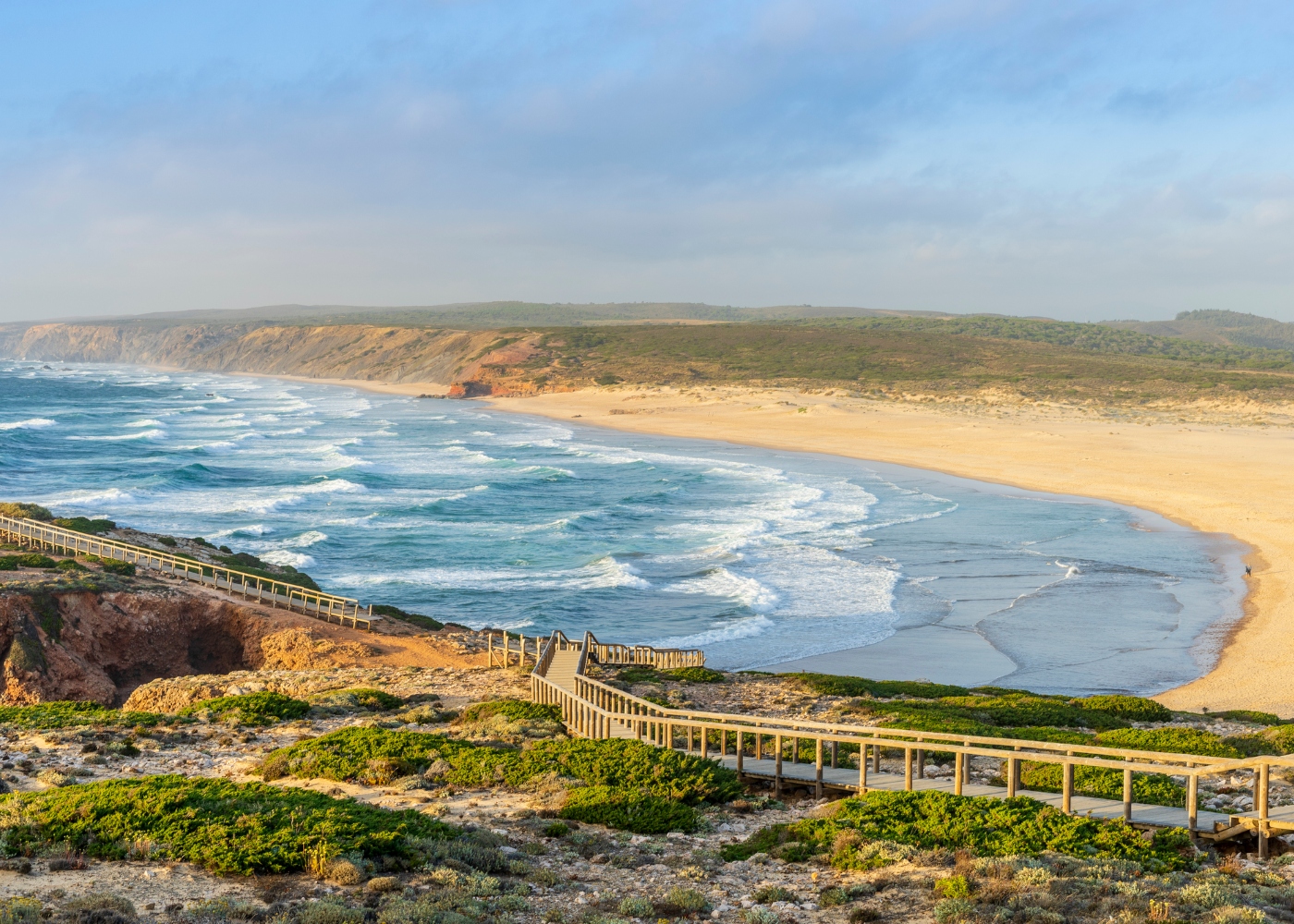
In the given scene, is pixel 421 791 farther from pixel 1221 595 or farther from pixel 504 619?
pixel 1221 595

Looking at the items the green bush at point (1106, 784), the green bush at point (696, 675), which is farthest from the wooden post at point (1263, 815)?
the green bush at point (696, 675)

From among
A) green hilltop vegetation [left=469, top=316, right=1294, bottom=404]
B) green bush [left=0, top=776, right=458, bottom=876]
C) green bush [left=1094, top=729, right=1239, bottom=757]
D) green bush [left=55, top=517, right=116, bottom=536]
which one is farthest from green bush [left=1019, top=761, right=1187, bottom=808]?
green hilltop vegetation [left=469, top=316, right=1294, bottom=404]

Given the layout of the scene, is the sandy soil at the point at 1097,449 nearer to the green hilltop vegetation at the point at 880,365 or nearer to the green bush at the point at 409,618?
the green hilltop vegetation at the point at 880,365

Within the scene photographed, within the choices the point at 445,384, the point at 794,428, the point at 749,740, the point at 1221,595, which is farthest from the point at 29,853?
the point at 445,384

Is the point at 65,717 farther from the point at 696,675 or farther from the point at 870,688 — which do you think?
the point at 870,688

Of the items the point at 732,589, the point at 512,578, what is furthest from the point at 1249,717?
the point at 512,578
